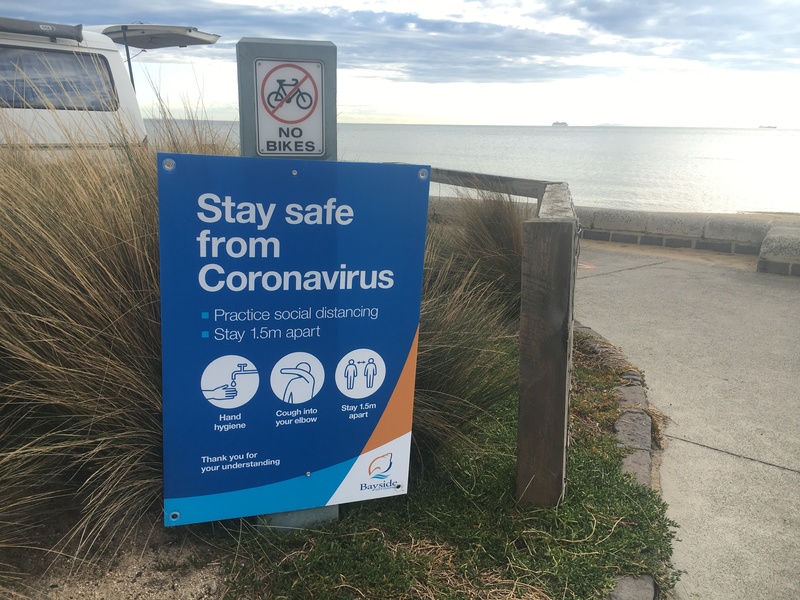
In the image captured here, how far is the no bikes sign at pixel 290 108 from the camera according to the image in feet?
7.90

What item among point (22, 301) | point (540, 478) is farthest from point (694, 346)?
point (22, 301)

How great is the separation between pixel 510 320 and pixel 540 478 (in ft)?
8.22

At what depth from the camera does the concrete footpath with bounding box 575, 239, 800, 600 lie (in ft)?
9.76

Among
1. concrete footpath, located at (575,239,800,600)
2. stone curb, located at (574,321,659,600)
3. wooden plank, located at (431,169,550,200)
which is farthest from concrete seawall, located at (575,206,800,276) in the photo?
stone curb, located at (574,321,659,600)

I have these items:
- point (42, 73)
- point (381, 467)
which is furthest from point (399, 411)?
point (42, 73)

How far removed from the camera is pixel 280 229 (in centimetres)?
238

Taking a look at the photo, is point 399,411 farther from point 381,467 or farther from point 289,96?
point 289,96

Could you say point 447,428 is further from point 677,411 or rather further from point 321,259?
point 677,411

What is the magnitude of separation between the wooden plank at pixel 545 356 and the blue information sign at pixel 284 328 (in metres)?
0.46

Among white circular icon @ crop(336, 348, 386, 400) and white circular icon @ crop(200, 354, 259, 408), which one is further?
white circular icon @ crop(336, 348, 386, 400)

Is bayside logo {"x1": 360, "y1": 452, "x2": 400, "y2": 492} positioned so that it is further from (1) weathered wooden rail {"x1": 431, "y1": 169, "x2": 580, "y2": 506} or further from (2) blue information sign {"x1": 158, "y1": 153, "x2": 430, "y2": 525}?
(1) weathered wooden rail {"x1": 431, "y1": 169, "x2": 580, "y2": 506}

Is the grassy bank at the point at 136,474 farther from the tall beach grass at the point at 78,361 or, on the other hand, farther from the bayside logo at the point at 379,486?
the bayside logo at the point at 379,486

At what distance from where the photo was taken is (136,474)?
2.57m

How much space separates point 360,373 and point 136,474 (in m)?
0.91
